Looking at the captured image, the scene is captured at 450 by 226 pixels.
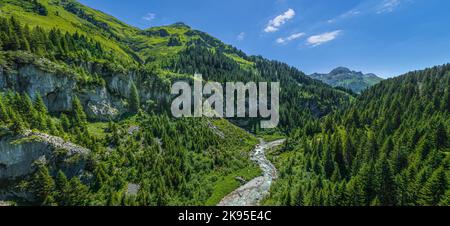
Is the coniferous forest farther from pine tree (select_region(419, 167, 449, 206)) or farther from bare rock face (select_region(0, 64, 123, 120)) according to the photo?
bare rock face (select_region(0, 64, 123, 120))

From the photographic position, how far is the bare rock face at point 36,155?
57.2 meters

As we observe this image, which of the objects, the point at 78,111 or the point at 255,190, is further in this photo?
the point at 78,111

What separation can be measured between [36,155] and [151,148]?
92.0 ft

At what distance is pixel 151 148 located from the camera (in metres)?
78.0

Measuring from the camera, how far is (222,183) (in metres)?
74.5

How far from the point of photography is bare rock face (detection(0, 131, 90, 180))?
57.2 meters

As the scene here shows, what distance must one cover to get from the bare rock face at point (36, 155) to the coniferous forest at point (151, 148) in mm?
202

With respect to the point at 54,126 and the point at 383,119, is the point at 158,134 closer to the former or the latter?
the point at 54,126

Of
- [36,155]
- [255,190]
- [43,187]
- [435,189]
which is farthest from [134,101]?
[435,189]

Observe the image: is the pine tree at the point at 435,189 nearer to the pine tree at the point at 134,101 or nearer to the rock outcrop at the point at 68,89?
the rock outcrop at the point at 68,89

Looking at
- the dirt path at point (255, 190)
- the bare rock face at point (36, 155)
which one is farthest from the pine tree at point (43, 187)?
the dirt path at point (255, 190)

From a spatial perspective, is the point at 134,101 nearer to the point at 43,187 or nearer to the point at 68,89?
the point at 68,89

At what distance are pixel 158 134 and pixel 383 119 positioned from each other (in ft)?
287

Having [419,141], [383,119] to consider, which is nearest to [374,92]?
[383,119]
